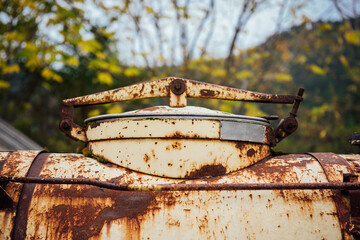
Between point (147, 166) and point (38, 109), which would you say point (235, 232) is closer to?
point (147, 166)

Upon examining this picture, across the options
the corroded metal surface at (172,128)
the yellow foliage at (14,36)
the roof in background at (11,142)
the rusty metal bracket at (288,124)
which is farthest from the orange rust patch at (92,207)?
the yellow foliage at (14,36)

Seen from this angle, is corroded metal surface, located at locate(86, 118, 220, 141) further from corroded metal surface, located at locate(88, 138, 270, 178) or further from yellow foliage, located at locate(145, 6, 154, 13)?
yellow foliage, located at locate(145, 6, 154, 13)

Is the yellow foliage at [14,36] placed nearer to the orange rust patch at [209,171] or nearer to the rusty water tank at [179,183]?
the rusty water tank at [179,183]

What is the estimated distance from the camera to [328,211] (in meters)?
1.55

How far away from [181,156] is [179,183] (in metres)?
0.14

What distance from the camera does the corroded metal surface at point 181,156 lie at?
65.4 inches

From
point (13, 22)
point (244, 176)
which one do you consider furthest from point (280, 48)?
point (244, 176)

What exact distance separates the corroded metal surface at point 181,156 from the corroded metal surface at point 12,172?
0.51m

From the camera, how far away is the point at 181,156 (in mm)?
1665

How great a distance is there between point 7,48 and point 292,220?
717 cm

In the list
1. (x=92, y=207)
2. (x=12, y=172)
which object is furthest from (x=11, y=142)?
(x=92, y=207)

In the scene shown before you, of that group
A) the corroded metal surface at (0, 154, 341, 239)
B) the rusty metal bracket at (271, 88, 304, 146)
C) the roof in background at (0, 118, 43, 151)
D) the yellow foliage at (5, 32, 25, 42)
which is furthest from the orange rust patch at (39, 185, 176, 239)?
the yellow foliage at (5, 32, 25, 42)

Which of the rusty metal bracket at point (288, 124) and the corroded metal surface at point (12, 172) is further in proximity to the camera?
the rusty metal bracket at point (288, 124)

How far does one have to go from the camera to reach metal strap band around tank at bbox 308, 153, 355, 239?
1.53 metres
